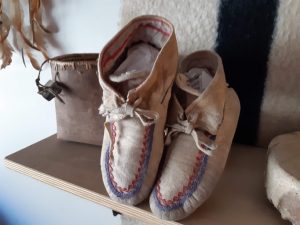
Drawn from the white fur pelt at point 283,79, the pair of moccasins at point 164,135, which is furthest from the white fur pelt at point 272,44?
the pair of moccasins at point 164,135

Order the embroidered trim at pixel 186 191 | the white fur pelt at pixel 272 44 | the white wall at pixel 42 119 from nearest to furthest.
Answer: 1. the embroidered trim at pixel 186 191
2. the white fur pelt at pixel 272 44
3. the white wall at pixel 42 119

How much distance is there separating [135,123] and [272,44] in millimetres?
226

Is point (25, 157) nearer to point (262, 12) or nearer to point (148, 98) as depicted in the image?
point (148, 98)

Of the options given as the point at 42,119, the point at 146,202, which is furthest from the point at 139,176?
the point at 42,119

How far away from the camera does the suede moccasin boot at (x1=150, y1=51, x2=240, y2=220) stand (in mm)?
317

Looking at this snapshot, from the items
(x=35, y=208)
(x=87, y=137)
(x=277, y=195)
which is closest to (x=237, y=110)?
(x=277, y=195)

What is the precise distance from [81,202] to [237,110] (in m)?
0.52

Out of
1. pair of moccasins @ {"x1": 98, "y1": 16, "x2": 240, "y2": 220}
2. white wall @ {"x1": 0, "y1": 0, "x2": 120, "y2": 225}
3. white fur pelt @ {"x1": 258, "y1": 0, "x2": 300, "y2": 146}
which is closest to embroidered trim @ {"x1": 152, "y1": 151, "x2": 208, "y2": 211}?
pair of moccasins @ {"x1": 98, "y1": 16, "x2": 240, "y2": 220}

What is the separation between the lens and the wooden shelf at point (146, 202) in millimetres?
327

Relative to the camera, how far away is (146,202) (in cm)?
34

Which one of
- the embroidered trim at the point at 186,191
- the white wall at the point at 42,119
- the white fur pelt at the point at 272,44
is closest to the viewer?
the embroidered trim at the point at 186,191

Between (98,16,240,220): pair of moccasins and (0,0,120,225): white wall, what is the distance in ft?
0.79

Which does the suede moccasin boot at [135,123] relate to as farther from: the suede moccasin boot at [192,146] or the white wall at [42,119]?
the white wall at [42,119]

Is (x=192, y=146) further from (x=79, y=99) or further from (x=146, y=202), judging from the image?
(x=79, y=99)
